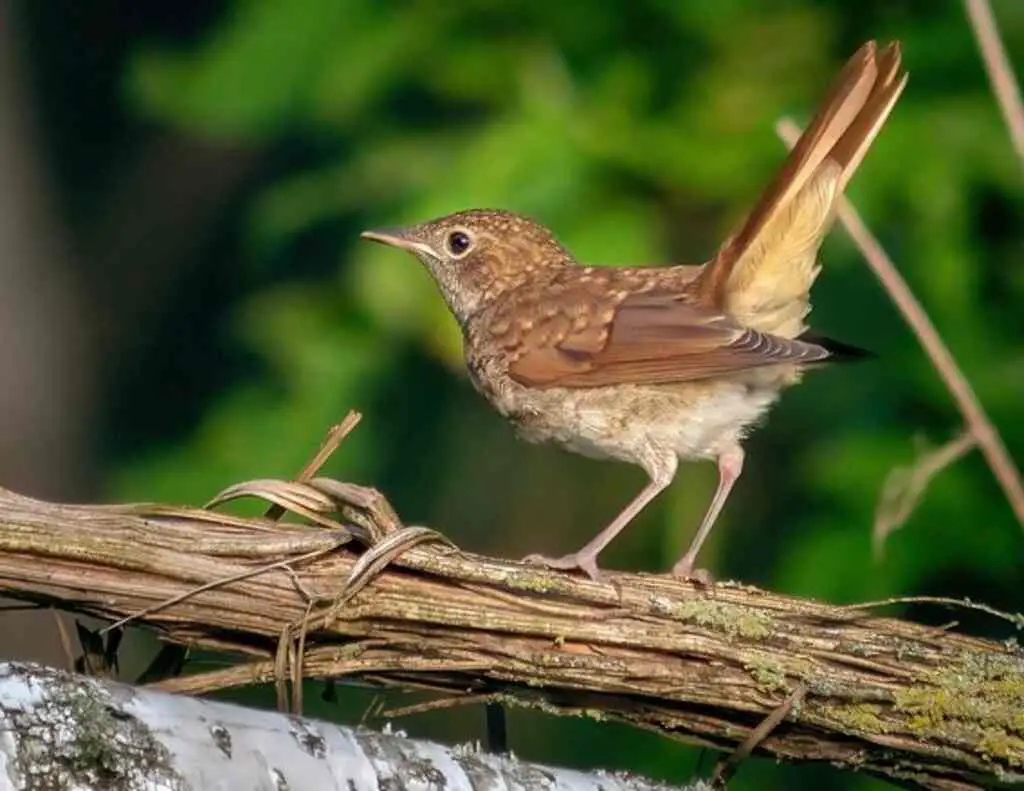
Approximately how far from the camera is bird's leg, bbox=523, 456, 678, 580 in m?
3.18

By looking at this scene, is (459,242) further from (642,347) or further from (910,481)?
(910,481)

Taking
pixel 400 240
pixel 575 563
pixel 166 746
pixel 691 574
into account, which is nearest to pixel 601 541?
pixel 691 574

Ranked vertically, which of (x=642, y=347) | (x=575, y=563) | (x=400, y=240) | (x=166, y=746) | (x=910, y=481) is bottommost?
(x=166, y=746)

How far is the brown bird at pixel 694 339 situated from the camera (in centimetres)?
421

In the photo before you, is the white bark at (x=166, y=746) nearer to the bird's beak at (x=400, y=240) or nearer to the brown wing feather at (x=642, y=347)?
the brown wing feather at (x=642, y=347)

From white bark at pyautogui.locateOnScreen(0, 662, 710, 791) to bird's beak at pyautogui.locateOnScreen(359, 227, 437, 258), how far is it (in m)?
3.00

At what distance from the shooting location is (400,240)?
5.26m

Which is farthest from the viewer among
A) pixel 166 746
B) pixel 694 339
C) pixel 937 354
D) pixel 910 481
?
pixel 694 339

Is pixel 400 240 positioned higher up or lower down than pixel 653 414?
higher up

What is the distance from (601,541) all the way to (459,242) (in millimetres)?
1697

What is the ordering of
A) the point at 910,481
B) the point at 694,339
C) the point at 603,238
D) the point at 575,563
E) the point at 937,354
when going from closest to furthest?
the point at 575,563
the point at 937,354
the point at 910,481
the point at 694,339
the point at 603,238

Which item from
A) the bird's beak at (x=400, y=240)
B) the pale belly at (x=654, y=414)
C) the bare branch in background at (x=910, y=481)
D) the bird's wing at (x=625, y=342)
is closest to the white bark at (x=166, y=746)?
the bare branch in background at (x=910, y=481)

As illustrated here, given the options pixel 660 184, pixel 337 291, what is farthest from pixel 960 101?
pixel 337 291

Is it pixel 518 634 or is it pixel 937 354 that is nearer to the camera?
pixel 518 634
